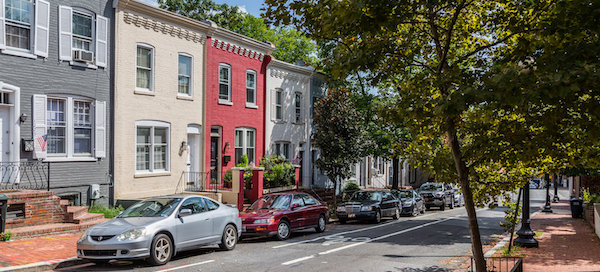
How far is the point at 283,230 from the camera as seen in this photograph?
49.2ft

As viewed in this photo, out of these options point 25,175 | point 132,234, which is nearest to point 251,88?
point 25,175

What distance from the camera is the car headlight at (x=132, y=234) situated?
32.1 ft

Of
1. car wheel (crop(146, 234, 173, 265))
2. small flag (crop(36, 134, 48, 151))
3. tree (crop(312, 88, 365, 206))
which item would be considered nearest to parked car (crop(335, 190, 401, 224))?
tree (crop(312, 88, 365, 206))

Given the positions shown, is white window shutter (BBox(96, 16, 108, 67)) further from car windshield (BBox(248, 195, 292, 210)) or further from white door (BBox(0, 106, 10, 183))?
car windshield (BBox(248, 195, 292, 210))

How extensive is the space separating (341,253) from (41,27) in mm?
11273

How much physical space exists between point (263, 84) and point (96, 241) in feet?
54.7

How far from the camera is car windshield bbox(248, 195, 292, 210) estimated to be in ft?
51.7

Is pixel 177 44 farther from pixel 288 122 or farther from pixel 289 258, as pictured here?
pixel 289 258

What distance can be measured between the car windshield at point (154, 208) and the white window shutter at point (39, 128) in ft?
17.6

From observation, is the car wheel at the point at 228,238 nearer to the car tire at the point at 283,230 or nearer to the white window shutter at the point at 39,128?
the car tire at the point at 283,230

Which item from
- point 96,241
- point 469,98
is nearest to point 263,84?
point 96,241

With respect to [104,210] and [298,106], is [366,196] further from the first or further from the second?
[104,210]

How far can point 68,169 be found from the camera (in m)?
15.8

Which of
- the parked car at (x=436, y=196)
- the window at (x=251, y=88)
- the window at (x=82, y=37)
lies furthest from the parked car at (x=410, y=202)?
the window at (x=82, y=37)
